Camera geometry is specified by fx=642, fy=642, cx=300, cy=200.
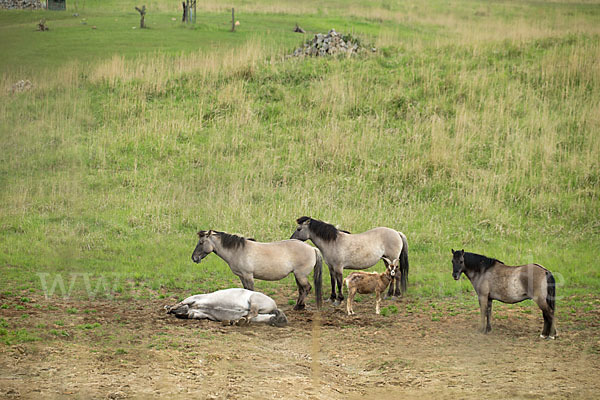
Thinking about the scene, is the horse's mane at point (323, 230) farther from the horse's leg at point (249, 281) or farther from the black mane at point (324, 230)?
the horse's leg at point (249, 281)

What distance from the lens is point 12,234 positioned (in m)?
15.1

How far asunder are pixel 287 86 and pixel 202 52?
6.27 meters

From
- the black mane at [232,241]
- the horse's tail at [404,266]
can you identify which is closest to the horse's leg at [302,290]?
the black mane at [232,241]

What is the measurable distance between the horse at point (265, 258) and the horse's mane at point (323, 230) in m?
0.68

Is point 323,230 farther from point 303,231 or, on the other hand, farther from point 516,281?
point 516,281

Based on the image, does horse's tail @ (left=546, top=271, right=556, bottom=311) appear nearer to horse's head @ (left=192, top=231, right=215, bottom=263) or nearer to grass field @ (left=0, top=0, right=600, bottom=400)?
grass field @ (left=0, top=0, right=600, bottom=400)

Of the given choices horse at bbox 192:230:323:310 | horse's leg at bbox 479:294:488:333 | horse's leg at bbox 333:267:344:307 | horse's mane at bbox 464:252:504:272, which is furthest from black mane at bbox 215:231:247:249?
horse's leg at bbox 479:294:488:333

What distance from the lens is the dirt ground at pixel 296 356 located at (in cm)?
723

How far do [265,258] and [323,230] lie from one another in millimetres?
1418

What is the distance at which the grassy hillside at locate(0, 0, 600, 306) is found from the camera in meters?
14.7

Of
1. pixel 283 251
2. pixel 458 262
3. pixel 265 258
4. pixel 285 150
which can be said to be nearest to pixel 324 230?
pixel 283 251

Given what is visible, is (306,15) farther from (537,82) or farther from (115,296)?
(115,296)

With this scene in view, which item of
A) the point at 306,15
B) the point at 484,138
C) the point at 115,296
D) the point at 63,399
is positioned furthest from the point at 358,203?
the point at 306,15

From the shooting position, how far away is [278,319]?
9.88 meters
